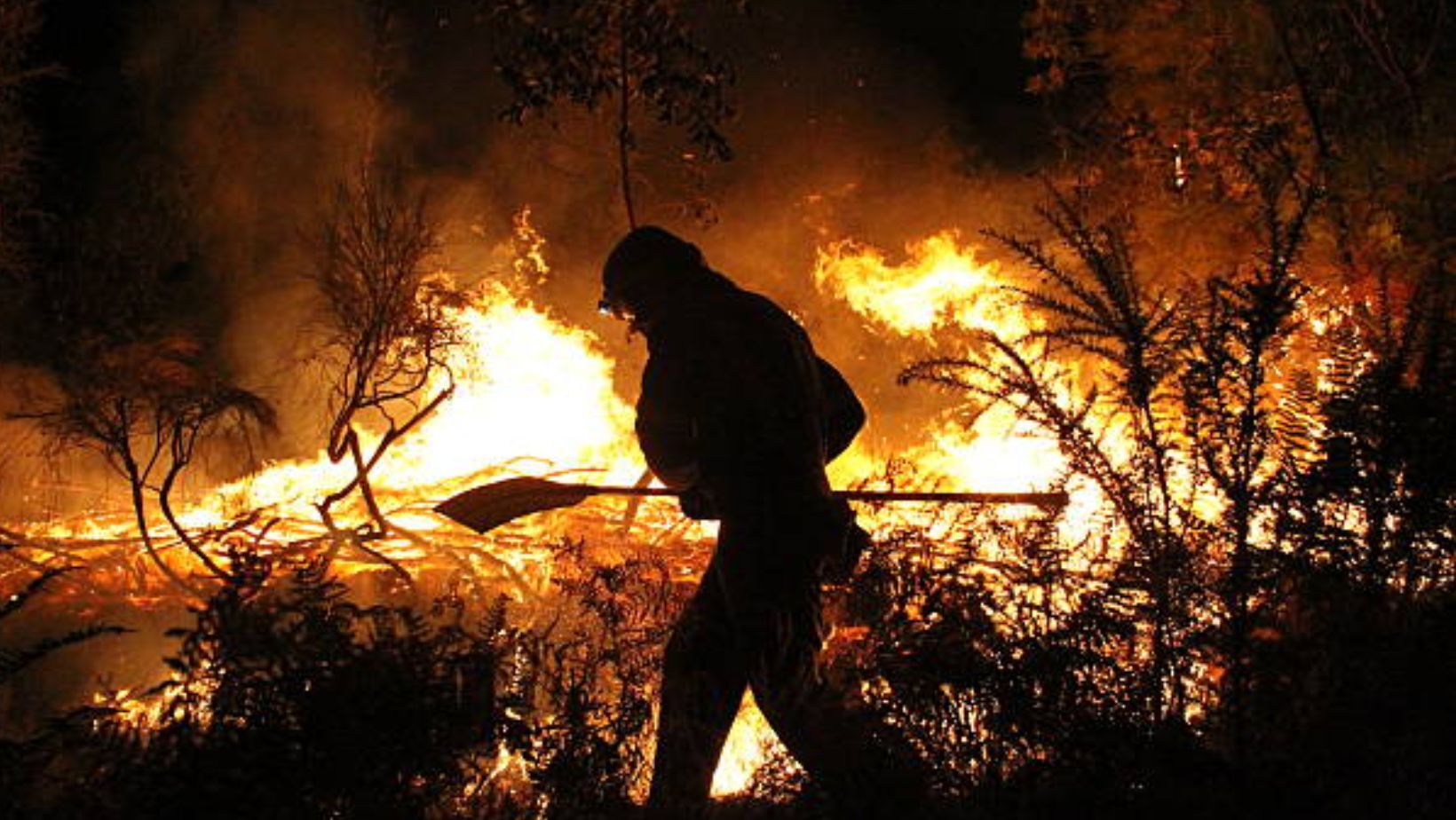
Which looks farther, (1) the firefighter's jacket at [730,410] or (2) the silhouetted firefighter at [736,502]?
(1) the firefighter's jacket at [730,410]

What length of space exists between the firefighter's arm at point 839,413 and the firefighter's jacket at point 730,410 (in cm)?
40

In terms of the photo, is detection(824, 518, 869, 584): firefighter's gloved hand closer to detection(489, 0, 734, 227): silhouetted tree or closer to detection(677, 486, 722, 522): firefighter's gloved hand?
detection(677, 486, 722, 522): firefighter's gloved hand

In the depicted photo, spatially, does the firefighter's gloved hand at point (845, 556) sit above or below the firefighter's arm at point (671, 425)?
below

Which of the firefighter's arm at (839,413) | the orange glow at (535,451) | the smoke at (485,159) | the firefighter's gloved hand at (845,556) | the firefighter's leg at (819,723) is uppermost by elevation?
the smoke at (485,159)

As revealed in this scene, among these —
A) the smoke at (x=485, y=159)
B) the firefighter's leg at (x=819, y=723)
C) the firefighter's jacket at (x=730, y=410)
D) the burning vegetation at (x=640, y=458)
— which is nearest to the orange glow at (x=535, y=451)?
the burning vegetation at (x=640, y=458)

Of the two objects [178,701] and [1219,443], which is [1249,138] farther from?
[178,701]

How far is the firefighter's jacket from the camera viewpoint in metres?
3.74

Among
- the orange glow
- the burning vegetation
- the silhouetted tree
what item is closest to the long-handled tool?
the burning vegetation

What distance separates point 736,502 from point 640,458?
7579mm

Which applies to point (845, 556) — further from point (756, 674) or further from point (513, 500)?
point (513, 500)

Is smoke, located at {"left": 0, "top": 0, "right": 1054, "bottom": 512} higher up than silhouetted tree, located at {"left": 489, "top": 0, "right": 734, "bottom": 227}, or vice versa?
smoke, located at {"left": 0, "top": 0, "right": 1054, "bottom": 512}

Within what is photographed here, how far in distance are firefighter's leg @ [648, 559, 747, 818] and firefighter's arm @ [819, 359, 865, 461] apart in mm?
894

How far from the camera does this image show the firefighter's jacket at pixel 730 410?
12.3 ft

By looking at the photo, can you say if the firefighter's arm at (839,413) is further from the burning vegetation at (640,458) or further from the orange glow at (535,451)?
the orange glow at (535,451)
